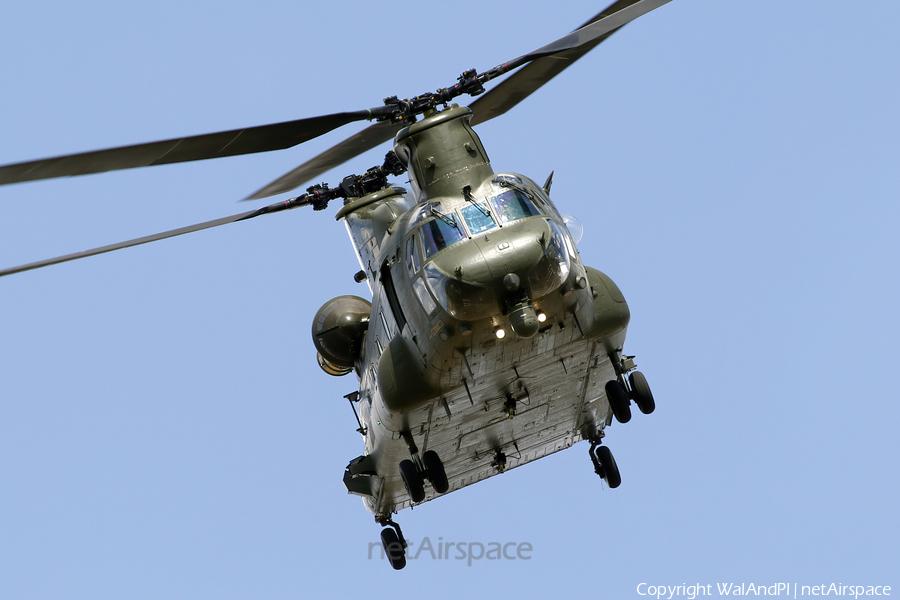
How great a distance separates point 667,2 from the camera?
49.9 feet

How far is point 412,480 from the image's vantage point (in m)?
18.0

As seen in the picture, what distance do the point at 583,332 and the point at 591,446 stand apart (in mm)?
5452

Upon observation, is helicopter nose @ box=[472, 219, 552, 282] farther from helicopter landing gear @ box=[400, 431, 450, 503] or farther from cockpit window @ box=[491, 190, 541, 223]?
helicopter landing gear @ box=[400, 431, 450, 503]

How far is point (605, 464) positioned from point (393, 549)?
4656 millimetres

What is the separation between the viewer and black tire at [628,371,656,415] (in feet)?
61.0

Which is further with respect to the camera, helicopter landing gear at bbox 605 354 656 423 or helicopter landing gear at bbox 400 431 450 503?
helicopter landing gear at bbox 605 354 656 423

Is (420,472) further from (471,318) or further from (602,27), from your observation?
(602,27)

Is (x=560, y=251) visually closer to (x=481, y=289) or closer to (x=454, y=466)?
(x=481, y=289)

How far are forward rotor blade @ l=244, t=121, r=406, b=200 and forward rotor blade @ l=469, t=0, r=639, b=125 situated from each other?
170 cm

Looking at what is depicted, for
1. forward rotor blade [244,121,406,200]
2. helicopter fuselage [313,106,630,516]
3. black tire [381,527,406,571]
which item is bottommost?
black tire [381,527,406,571]

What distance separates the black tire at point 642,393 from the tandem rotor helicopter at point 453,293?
0.08 feet

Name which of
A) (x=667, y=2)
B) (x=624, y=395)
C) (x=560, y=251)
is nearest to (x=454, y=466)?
(x=624, y=395)

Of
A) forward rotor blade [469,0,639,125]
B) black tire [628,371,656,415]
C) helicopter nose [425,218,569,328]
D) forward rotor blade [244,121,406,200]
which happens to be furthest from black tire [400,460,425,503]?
forward rotor blade [469,0,639,125]

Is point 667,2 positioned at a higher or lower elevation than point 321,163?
lower
